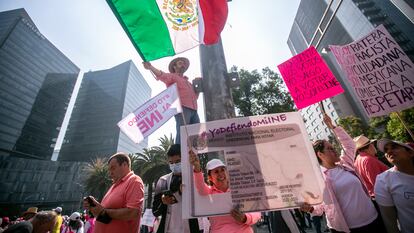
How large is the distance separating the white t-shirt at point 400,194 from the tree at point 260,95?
1887 centimetres

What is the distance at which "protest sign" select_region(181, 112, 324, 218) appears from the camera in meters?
1.92

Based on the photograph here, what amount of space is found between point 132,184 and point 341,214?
2.38m

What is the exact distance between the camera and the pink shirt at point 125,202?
2219 mm

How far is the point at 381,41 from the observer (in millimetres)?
3539

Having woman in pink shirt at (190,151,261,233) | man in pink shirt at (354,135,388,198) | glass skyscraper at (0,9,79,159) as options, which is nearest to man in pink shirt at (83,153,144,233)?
woman in pink shirt at (190,151,261,233)

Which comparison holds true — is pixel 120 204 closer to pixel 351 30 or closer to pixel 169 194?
pixel 169 194

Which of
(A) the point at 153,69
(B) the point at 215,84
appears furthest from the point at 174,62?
(B) the point at 215,84

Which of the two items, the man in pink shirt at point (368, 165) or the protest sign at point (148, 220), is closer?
the man in pink shirt at point (368, 165)

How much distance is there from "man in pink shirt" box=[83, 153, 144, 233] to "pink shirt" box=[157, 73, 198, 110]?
1410mm

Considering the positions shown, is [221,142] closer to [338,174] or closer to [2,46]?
[338,174]

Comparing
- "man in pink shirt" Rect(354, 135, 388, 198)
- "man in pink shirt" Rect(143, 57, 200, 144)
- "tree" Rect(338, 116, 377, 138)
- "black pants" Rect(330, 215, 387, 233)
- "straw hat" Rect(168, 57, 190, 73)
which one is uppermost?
"tree" Rect(338, 116, 377, 138)

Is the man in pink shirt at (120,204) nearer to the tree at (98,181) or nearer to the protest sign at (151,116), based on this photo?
the protest sign at (151,116)

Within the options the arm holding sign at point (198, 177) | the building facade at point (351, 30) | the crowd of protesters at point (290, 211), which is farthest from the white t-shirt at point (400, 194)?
the building facade at point (351, 30)

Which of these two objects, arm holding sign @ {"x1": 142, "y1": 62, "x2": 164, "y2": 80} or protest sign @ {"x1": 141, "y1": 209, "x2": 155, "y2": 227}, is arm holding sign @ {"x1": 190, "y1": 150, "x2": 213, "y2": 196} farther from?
protest sign @ {"x1": 141, "y1": 209, "x2": 155, "y2": 227}
